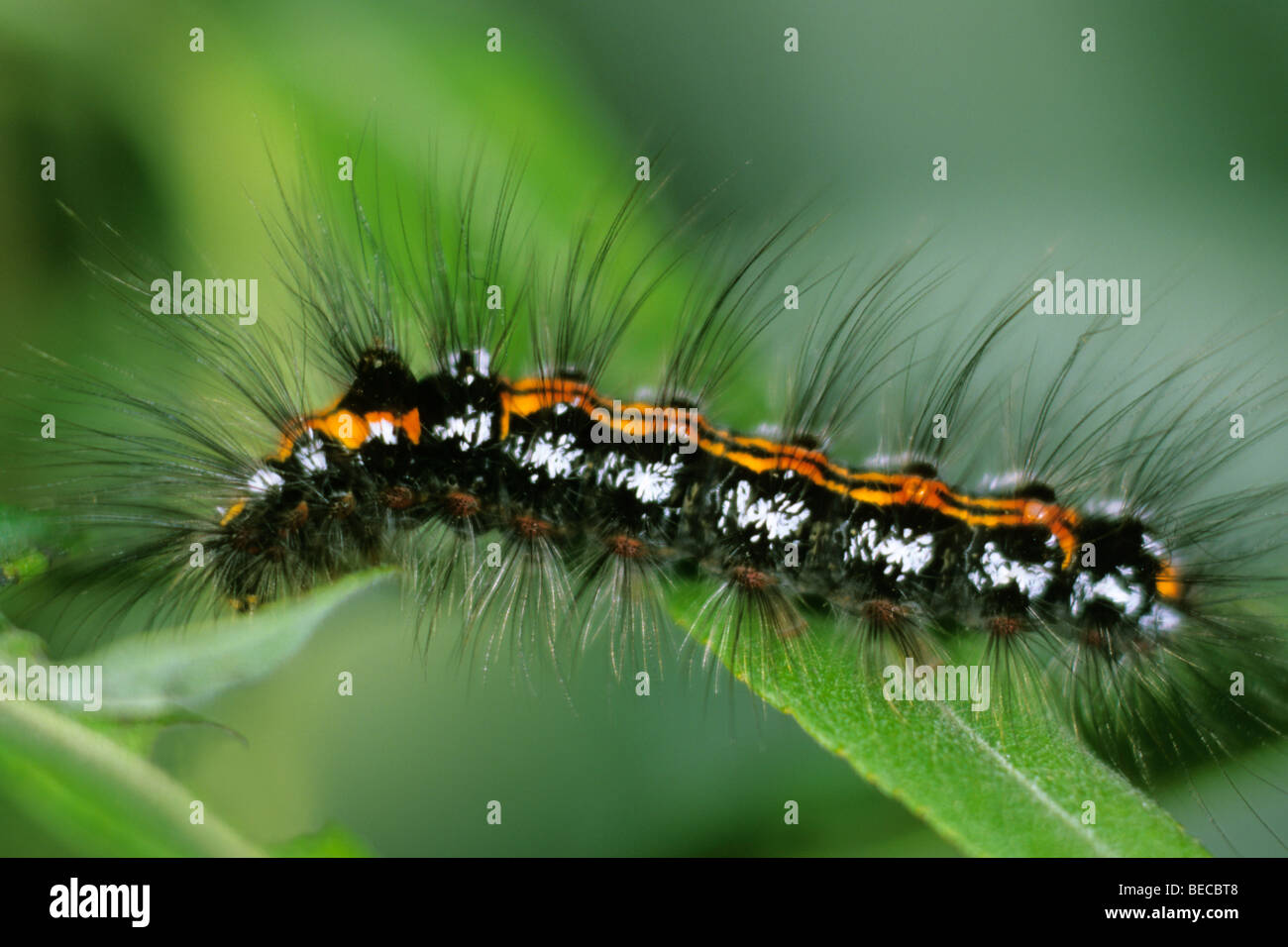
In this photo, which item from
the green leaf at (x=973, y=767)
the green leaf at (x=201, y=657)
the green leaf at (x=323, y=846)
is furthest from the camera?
the green leaf at (x=201, y=657)

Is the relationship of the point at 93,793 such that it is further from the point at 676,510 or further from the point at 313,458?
the point at 676,510

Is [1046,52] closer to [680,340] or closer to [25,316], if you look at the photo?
[680,340]

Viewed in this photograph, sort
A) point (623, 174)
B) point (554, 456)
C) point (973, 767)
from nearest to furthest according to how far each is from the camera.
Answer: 1. point (973, 767)
2. point (554, 456)
3. point (623, 174)

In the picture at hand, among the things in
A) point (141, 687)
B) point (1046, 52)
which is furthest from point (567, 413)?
point (1046, 52)

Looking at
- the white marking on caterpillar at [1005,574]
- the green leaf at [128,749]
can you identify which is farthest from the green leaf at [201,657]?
the white marking on caterpillar at [1005,574]

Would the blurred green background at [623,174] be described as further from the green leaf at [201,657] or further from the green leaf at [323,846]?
the green leaf at [323,846]

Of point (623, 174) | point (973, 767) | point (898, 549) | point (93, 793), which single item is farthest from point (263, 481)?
point (973, 767)

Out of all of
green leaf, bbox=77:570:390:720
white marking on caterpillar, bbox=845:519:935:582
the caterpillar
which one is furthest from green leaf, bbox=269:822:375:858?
white marking on caterpillar, bbox=845:519:935:582
